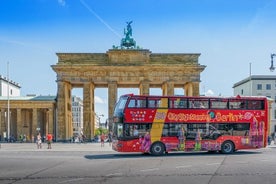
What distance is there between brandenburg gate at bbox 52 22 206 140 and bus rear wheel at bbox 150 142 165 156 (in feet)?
139

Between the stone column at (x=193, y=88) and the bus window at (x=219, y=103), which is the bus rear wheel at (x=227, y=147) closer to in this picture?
the bus window at (x=219, y=103)

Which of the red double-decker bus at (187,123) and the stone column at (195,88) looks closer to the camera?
the red double-decker bus at (187,123)

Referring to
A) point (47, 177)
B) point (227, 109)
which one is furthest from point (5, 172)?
point (227, 109)

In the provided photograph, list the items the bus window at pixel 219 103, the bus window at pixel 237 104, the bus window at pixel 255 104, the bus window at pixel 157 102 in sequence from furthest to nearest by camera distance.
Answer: the bus window at pixel 255 104, the bus window at pixel 237 104, the bus window at pixel 219 103, the bus window at pixel 157 102

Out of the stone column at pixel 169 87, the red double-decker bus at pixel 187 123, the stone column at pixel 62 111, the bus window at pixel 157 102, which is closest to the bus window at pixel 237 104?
the red double-decker bus at pixel 187 123

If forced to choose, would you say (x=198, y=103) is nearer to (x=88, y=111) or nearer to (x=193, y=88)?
(x=193, y=88)

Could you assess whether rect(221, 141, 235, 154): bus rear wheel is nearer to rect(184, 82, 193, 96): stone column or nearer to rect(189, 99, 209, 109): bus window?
rect(189, 99, 209, 109): bus window

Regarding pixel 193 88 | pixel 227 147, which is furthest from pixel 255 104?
pixel 193 88

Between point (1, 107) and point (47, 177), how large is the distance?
61.4 metres

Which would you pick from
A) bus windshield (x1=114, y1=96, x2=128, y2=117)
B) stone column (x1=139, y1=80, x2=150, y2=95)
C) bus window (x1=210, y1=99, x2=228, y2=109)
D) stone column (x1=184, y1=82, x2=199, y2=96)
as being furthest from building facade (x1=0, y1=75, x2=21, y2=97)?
bus window (x1=210, y1=99, x2=228, y2=109)

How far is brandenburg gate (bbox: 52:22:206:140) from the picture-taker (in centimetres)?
7212

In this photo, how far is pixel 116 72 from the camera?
73062mm

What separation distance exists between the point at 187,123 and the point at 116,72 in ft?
145

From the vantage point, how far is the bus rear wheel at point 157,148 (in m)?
29.6
